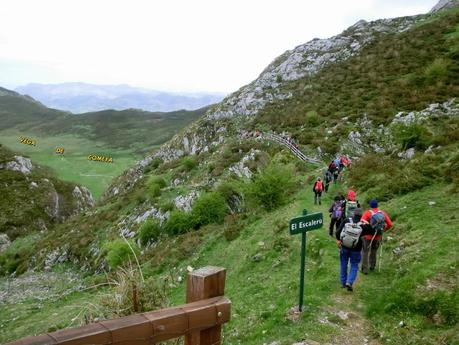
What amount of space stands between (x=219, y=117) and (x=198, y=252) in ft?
125

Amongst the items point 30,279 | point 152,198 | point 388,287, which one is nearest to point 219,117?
point 152,198

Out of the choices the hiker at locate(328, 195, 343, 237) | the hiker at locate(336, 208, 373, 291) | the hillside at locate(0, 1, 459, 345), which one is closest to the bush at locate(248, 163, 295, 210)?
the hillside at locate(0, 1, 459, 345)

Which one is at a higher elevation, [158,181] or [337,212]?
[337,212]

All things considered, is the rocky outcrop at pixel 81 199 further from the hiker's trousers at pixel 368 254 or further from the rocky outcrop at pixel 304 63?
the hiker's trousers at pixel 368 254

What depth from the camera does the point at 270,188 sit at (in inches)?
952

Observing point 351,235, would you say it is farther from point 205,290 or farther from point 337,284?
point 205,290

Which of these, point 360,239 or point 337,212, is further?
point 337,212

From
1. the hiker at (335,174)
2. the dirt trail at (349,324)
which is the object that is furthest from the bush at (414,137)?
the dirt trail at (349,324)

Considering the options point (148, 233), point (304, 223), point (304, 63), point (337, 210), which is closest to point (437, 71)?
point (304, 63)

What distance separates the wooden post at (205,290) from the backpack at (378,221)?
8849 millimetres

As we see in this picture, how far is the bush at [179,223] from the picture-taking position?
29.3 meters

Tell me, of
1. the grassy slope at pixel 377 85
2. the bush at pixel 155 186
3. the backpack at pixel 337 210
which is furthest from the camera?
the bush at pixel 155 186

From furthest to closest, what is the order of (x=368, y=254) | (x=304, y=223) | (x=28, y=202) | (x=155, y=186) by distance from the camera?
(x=28, y=202), (x=155, y=186), (x=368, y=254), (x=304, y=223)

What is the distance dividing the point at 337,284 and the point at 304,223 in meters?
3.48
